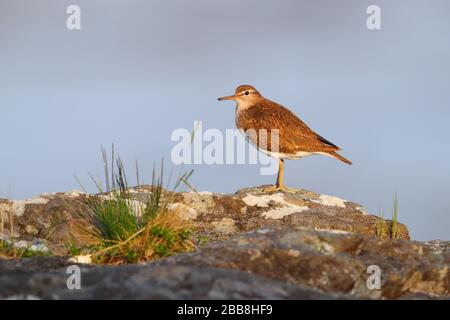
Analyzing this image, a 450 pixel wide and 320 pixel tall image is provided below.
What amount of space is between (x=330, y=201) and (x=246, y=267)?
6278mm

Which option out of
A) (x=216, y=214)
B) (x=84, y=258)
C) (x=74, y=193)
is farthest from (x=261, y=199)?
(x=84, y=258)

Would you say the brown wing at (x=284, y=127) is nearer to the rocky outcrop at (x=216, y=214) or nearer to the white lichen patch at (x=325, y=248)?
the rocky outcrop at (x=216, y=214)

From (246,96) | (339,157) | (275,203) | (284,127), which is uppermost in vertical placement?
(246,96)

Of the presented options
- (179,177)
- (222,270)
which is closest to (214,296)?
(222,270)

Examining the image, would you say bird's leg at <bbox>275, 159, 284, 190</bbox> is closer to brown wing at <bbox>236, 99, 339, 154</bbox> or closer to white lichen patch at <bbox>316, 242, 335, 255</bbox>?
brown wing at <bbox>236, 99, 339, 154</bbox>

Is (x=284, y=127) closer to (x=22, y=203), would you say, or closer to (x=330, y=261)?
(x=22, y=203)

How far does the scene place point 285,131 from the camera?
43.7ft

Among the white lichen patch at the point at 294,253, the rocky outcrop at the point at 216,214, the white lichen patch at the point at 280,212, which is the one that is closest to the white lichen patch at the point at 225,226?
the rocky outcrop at the point at 216,214

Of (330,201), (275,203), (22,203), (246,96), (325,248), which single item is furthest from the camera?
(246,96)

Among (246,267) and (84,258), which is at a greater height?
(246,267)

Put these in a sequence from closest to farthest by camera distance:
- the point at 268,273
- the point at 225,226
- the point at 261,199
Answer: the point at 268,273
the point at 225,226
the point at 261,199

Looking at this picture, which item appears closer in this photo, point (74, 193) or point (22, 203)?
point (22, 203)

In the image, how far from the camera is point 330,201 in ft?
38.5
